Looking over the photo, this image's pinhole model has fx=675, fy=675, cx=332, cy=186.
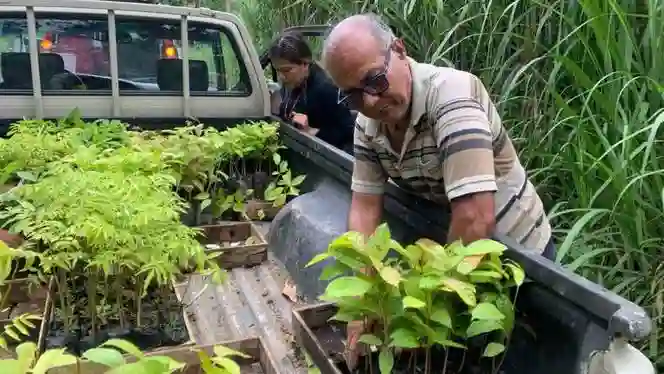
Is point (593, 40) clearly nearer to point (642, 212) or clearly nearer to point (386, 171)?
point (642, 212)

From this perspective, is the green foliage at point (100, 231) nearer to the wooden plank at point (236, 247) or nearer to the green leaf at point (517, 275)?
the wooden plank at point (236, 247)

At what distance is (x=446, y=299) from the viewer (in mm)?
1575

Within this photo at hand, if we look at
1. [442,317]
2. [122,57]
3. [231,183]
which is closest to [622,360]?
[442,317]

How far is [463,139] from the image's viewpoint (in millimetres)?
1747

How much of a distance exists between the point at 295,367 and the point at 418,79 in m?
0.91

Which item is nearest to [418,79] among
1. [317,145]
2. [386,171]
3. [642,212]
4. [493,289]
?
[386,171]

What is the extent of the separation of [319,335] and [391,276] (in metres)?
0.71

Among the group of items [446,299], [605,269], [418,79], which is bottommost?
[605,269]

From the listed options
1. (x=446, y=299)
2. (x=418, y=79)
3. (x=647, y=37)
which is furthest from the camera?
(x=647, y=37)

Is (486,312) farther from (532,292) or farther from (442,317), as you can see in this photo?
(532,292)

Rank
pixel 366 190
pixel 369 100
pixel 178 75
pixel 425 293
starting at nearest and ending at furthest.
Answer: pixel 425 293 → pixel 369 100 → pixel 366 190 → pixel 178 75

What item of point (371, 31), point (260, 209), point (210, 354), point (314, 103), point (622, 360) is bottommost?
point (260, 209)

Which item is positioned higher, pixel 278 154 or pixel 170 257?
Answer: pixel 170 257

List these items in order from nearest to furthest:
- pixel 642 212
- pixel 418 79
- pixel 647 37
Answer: pixel 418 79
pixel 642 212
pixel 647 37
